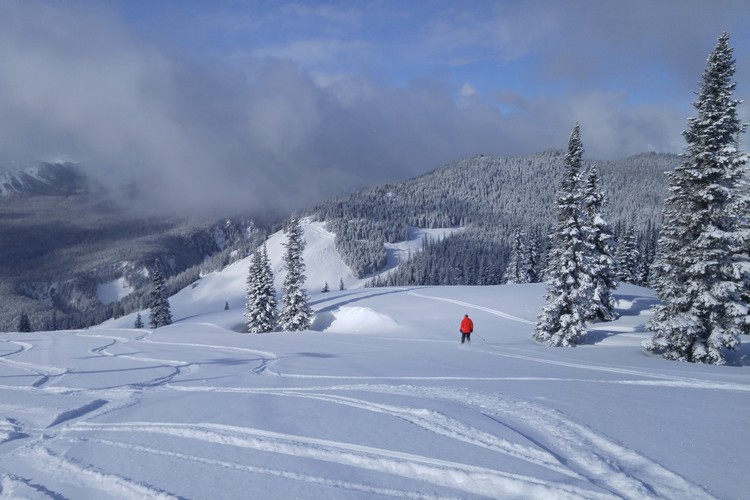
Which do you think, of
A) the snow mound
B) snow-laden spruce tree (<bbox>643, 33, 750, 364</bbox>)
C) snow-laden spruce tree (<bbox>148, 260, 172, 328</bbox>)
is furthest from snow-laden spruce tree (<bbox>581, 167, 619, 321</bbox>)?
snow-laden spruce tree (<bbox>148, 260, 172, 328</bbox>)

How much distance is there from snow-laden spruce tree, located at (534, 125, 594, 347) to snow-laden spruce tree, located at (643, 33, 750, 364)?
7.28 meters

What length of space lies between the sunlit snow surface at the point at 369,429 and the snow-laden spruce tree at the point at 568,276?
39.8 feet

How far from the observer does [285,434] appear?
591 centimetres

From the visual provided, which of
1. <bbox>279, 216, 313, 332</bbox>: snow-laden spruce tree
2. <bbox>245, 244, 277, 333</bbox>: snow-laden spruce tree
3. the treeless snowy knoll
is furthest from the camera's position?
<bbox>245, 244, 277, 333</bbox>: snow-laden spruce tree

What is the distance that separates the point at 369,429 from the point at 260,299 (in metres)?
39.5

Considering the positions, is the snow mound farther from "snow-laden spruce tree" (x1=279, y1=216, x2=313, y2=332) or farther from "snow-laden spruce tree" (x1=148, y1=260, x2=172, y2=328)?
"snow-laden spruce tree" (x1=148, y1=260, x2=172, y2=328)

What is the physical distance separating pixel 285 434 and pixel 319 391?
2.97 meters

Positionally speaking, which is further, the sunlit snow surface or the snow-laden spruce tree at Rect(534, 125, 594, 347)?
the snow-laden spruce tree at Rect(534, 125, 594, 347)

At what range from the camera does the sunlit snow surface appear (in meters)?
4.50

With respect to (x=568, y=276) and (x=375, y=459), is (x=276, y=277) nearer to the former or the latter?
(x=568, y=276)

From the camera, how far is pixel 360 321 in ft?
131

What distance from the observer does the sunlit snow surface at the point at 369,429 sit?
450 cm

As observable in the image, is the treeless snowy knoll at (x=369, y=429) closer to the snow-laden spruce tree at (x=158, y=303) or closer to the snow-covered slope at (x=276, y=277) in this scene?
the snow-laden spruce tree at (x=158, y=303)

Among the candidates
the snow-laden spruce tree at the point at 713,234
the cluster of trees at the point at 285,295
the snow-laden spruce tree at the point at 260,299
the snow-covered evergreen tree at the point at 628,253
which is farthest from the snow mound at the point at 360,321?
the snow-covered evergreen tree at the point at 628,253
